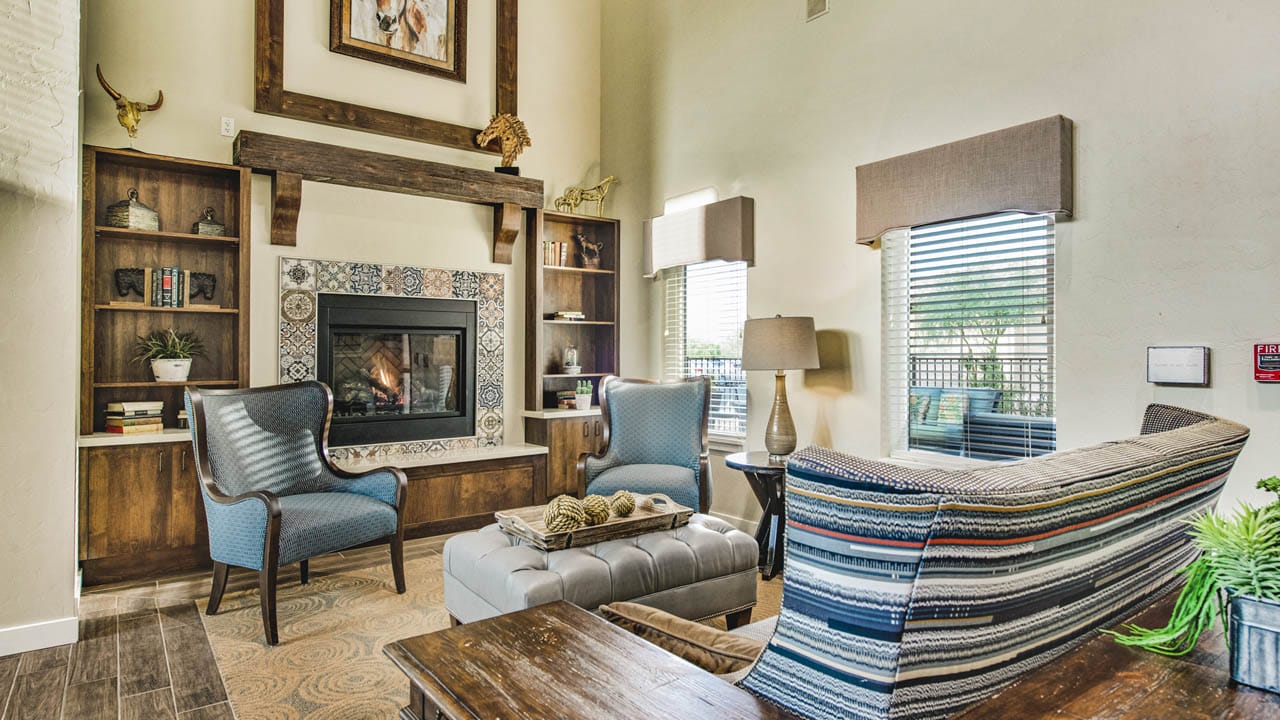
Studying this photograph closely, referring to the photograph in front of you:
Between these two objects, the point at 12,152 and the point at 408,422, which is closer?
the point at 12,152

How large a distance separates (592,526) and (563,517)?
120 millimetres

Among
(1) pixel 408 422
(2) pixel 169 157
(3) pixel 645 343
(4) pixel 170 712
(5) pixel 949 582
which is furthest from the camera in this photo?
(3) pixel 645 343

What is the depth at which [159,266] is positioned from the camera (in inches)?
153

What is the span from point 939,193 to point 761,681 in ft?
9.46

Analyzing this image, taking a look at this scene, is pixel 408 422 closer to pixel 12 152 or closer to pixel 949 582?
pixel 12 152

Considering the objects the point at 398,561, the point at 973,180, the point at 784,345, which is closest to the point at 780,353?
the point at 784,345

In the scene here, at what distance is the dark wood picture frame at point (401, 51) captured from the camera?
14.4 feet

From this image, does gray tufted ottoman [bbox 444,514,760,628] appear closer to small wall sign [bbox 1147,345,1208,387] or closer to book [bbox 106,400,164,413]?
small wall sign [bbox 1147,345,1208,387]

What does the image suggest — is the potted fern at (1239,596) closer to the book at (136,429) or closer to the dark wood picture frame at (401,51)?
the book at (136,429)

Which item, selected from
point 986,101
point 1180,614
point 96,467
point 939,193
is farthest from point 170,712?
point 986,101

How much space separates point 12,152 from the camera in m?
2.60

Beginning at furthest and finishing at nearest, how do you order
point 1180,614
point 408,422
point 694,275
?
point 694,275 < point 408,422 < point 1180,614

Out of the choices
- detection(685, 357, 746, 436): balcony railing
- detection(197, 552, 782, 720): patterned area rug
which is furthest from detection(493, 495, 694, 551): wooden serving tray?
detection(685, 357, 746, 436): balcony railing

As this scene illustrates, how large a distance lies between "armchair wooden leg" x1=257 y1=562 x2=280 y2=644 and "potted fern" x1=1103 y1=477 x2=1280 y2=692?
2.80 meters
